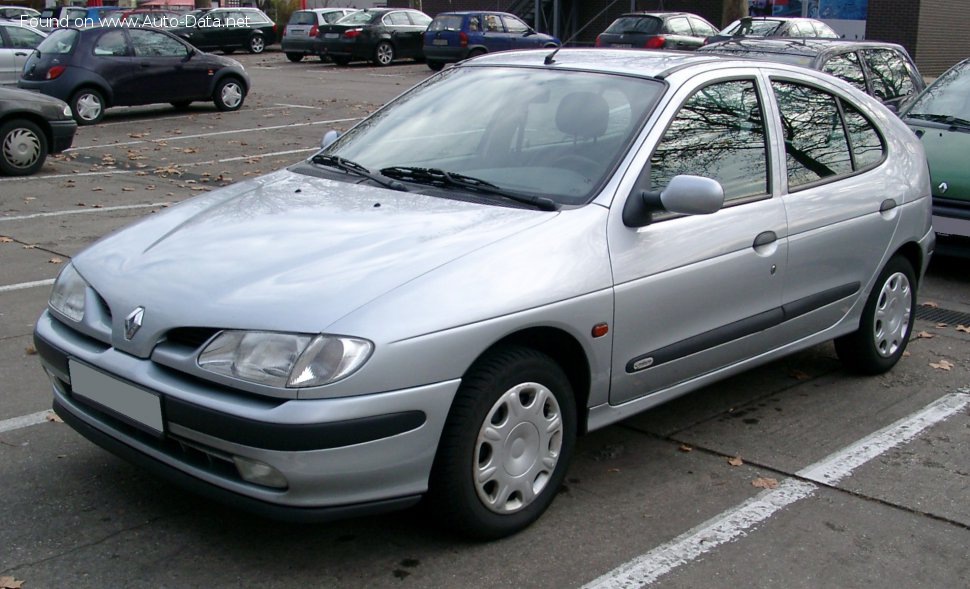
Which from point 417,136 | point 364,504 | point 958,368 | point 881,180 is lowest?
point 958,368

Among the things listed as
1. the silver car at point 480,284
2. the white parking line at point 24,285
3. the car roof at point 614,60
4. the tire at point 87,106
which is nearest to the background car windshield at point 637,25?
the tire at point 87,106

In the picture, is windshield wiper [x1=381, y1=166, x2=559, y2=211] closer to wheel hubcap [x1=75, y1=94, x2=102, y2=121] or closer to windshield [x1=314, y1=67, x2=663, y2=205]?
windshield [x1=314, y1=67, x2=663, y2=205]

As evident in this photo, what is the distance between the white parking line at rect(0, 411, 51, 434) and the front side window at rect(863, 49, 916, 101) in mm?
8631

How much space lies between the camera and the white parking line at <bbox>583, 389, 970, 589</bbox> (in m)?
3.75

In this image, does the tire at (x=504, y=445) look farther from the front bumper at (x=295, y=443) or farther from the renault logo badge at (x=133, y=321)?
the renault logo badge at (x=133, y=321)

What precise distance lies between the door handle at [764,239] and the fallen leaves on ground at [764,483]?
3.22ft

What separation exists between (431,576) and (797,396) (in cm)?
267

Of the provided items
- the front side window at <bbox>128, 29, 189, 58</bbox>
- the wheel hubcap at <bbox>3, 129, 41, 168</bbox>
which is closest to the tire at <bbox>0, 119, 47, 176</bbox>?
the wheel hubcap at <bbox>3, 129, 41, 168</bbox>

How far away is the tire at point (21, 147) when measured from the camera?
39.9 feet

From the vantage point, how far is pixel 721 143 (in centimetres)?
481

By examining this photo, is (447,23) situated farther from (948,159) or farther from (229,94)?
(948,159)

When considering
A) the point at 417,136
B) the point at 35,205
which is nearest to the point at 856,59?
the point at 417,136

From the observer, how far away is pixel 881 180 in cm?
563

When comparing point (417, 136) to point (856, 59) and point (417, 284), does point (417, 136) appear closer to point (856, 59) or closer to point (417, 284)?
point (417, 284)
